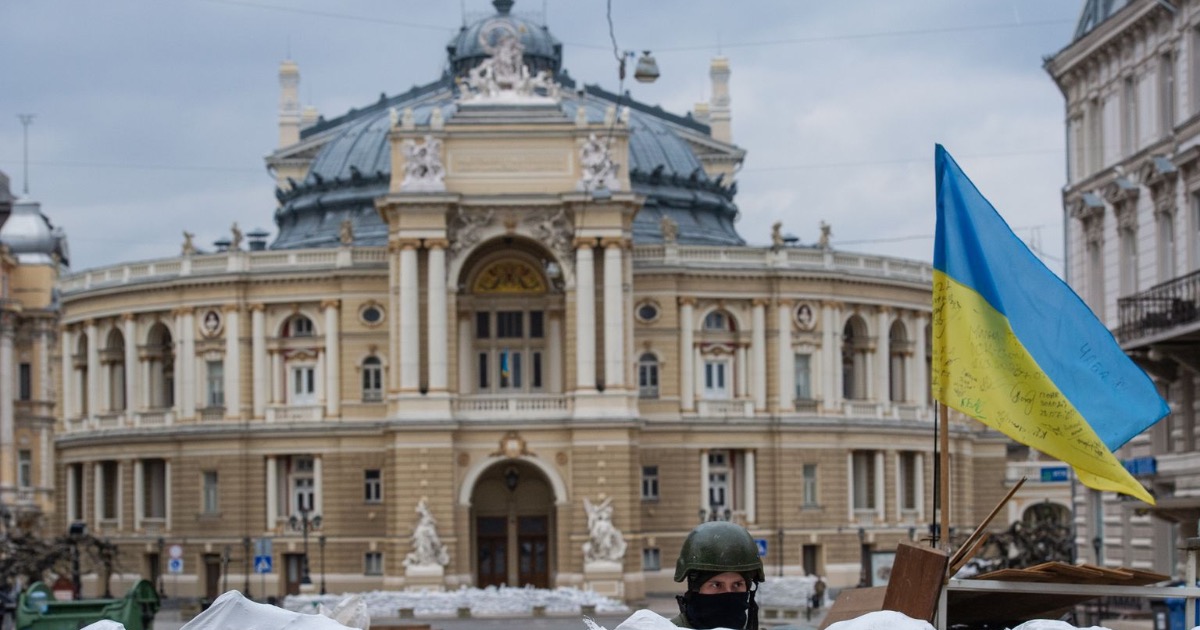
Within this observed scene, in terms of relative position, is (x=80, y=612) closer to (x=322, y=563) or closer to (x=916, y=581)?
(x=916, y=581)

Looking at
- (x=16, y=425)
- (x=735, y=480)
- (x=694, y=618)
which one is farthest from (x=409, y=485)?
(x=694, y=618)

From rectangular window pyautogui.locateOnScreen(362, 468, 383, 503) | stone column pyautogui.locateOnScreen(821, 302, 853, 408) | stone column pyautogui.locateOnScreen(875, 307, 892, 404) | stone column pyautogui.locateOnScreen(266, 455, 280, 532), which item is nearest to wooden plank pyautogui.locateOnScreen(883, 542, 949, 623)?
rectangular window pyautogui.locateOnScreen(362, 468, 383, 503)

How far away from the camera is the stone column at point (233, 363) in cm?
8069

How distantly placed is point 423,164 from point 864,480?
2041 centimetres

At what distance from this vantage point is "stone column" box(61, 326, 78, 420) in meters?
86.9

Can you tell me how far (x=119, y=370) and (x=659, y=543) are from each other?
21560 millimetres

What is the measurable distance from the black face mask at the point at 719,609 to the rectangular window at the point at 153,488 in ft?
237

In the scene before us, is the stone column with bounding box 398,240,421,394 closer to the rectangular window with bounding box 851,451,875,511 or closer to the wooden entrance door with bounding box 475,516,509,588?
the wooden entrance door with bounding box 475,516,509,588

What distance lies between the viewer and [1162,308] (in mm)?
46094

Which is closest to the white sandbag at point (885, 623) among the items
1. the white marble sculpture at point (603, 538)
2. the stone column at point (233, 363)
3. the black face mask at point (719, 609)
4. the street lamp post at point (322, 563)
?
the black face mask at point (719, 609)

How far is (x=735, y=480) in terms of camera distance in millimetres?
81000

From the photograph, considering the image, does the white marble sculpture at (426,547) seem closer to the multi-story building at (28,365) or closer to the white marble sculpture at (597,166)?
the white marble sculpture at (597,166)

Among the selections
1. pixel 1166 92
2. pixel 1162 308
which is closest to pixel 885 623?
pixel 1162 308

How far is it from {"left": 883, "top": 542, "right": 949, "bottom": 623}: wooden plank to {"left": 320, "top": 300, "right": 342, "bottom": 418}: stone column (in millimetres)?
68184
